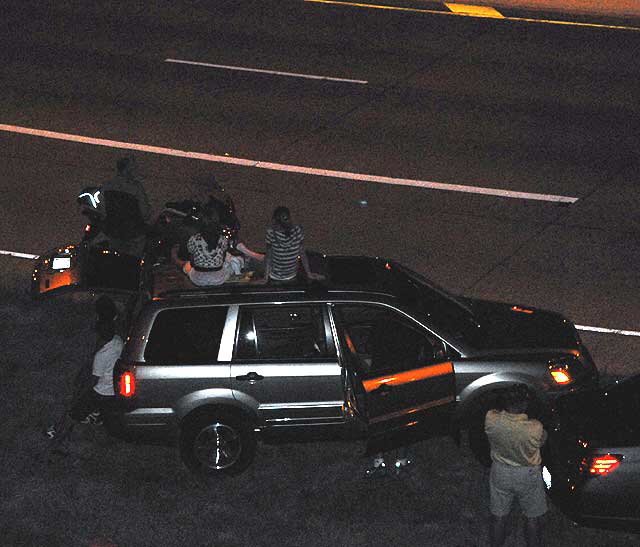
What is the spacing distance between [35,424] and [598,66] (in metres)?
14.4

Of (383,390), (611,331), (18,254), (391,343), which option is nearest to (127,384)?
(383,390)

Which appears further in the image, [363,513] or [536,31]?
[536,31]

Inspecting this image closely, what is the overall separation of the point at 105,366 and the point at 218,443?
1.29 meters

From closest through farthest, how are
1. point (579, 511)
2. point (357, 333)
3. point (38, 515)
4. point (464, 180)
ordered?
point (579, 511), point (38, 515), point (357, 333), point (464, 180)

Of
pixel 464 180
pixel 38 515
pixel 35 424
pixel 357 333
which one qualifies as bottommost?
pixel 38 515

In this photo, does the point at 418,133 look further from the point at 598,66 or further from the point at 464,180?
the point at 598,66

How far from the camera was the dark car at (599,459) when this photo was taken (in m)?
9.86

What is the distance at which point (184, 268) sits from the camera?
1216 cm

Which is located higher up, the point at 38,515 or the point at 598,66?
the point at 598,66

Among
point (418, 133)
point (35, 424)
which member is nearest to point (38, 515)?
point (35, 424)

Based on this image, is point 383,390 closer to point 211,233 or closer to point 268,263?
point 268,263

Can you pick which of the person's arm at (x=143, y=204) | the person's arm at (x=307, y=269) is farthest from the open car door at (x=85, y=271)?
the person's arm at (x=307, y=269)

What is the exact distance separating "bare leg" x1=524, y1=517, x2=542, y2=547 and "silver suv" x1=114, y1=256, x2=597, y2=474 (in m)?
1.47

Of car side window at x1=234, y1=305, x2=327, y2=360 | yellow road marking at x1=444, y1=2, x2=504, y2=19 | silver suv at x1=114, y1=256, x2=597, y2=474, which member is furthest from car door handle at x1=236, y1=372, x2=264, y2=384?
yellow road marking at x1=444, y1=2, x2=504, y2=19
